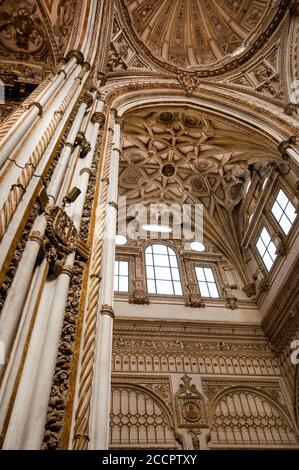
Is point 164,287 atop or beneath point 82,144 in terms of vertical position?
atop

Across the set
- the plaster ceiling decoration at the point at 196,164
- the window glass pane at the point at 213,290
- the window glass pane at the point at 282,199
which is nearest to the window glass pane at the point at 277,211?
the window glass pane at the point at 282,199

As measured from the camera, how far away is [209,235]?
1302cm

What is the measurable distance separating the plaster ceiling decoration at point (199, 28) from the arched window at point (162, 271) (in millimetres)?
6053

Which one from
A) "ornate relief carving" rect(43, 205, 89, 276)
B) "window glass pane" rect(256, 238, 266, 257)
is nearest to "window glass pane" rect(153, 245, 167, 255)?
"window glass pane" rect(256, 238, 266, 257)

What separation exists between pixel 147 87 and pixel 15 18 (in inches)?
138

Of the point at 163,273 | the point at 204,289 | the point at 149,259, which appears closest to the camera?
the point at 204,289

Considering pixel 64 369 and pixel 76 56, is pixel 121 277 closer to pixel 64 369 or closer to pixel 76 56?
pixel 76 56

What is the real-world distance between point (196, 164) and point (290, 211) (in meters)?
3.88

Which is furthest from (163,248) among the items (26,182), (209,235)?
(26,182)

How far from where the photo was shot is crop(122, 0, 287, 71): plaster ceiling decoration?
1160 cm

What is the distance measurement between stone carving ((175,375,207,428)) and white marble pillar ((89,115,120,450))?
540 centimetres

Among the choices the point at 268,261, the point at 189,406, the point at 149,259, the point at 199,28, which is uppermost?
the point at 199,28

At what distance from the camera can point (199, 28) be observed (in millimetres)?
12859

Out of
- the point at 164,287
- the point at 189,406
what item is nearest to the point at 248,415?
the point at 189,406
